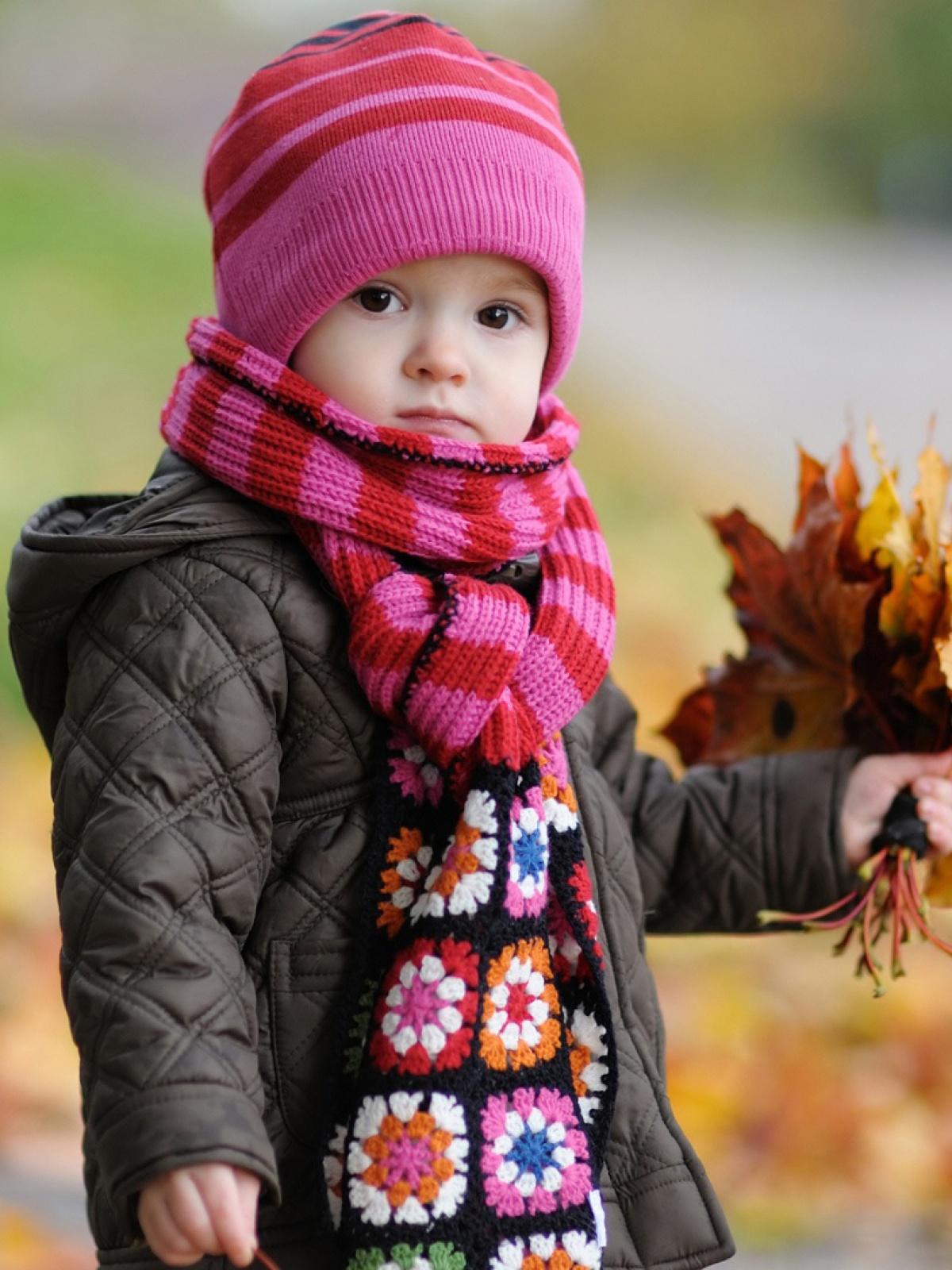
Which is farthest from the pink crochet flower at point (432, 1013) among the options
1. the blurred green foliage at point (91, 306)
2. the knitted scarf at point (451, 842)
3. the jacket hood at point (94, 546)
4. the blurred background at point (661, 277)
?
the blurred green foliage at point (91, 306)

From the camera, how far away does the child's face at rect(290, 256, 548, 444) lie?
1145mm

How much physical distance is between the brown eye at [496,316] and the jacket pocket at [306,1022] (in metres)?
0.47

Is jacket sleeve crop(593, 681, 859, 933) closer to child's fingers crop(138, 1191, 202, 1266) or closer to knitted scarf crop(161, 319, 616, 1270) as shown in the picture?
knitted scarf crop(161, 319, 616, 1270)

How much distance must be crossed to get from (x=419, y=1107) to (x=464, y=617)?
0.33 meters

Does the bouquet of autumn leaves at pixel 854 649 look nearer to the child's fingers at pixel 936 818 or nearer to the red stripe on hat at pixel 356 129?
the child's fingers at pixel 936 818

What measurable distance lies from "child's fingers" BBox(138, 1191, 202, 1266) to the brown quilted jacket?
0.05 ft

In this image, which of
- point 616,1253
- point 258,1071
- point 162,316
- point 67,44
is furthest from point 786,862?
point 67,44

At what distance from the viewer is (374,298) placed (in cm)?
116

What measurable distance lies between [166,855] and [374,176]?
502 mm

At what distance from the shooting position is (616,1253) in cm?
115

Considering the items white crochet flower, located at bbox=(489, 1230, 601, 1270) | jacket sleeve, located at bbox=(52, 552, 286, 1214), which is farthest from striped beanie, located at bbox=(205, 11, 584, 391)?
white crochet flower, located at bbox=(489, 1230, 601, 1270)

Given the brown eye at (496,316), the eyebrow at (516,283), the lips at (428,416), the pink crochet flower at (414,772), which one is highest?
the eyebrow at (516,283)

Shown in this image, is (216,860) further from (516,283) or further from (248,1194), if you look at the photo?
(516,283)

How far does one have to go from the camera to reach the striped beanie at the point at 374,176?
3.69ft
